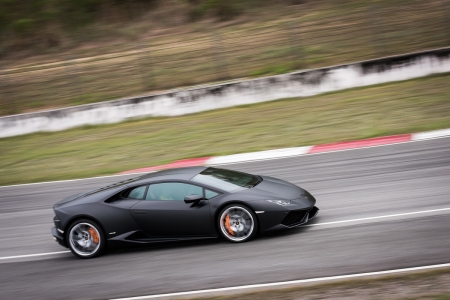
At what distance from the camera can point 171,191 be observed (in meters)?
9.23

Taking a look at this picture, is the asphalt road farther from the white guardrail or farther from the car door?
the white guardrail

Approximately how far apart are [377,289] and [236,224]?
288 centimetres

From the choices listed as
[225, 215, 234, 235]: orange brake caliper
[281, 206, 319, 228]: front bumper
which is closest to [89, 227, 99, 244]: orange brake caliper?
[225, 215, 234, 235]: orange brake caliper

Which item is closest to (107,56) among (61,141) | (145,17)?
(61,141)

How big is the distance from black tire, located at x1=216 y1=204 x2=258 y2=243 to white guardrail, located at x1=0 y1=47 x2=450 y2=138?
12420 mm

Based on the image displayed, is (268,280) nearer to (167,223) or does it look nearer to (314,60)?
(167,223)

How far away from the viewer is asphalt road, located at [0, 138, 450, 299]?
25.1 feet

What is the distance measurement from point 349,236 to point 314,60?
1456cm

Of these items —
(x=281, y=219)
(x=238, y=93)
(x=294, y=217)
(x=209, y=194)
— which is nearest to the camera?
(x=281, y=219)

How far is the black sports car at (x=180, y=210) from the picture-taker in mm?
8820

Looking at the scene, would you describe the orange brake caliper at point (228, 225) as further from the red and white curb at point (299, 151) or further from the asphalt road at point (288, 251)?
the red and white curb at point (299, 151)

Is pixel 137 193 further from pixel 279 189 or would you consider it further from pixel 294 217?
pixel 294 217

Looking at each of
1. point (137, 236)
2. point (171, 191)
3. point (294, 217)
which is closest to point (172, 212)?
point (171, 191)

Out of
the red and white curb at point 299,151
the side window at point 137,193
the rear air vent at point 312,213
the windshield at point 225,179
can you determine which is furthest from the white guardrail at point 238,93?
the side window at point 137,193
